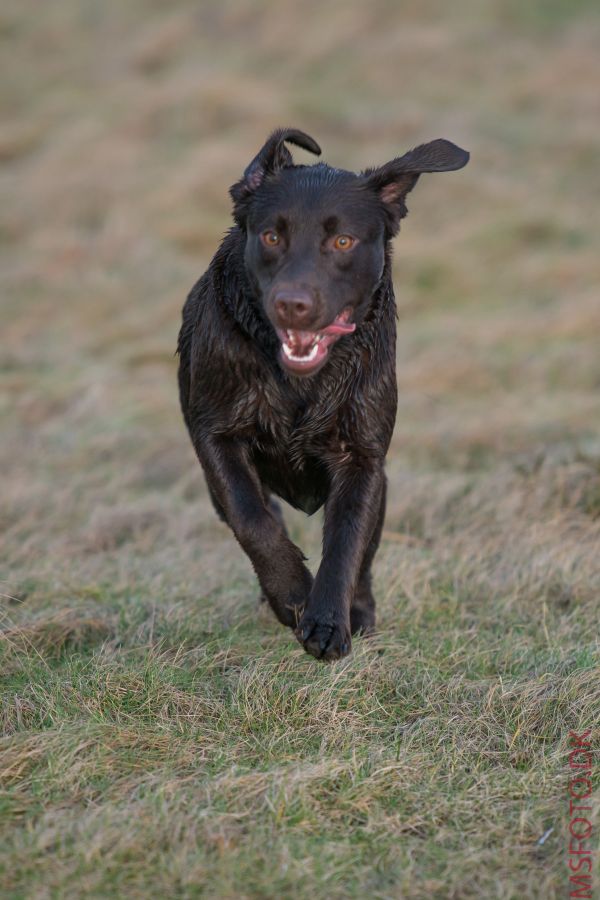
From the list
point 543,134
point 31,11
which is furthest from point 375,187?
point 31,11

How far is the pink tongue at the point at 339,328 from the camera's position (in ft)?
12.0

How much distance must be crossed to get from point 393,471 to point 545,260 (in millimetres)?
4931

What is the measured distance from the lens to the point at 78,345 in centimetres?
940

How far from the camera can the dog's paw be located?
3400 millimetres

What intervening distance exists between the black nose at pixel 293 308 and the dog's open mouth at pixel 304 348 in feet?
0.20

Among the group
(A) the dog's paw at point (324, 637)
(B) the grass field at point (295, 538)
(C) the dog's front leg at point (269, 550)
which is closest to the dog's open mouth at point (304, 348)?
(C) the dog's front leg at point (269, 550)

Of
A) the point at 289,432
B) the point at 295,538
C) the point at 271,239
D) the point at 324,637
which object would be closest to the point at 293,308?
the point at 271,239

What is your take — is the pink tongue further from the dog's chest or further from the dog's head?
the dog's chest

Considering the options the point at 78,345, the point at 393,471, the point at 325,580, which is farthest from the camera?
the point at 78,345

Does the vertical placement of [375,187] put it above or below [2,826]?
above

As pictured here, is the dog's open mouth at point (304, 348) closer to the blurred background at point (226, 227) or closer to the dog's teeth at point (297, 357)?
the dog's teeth at point (297, 357)

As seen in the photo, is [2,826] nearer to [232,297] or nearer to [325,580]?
[325,580]

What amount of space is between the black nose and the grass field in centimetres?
110

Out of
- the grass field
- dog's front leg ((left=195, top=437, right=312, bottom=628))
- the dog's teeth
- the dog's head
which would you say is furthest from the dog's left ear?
the grass field
